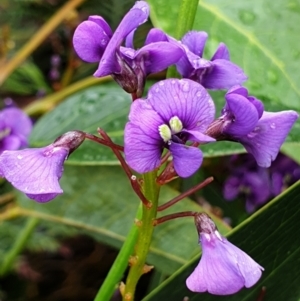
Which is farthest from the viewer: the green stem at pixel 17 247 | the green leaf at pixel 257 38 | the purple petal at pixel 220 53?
the green stem at pixel 17 247

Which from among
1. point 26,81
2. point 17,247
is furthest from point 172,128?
point 26,81

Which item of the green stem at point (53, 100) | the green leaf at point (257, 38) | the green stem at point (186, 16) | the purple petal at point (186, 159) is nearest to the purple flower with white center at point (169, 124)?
the purple petal at point (186, 159)

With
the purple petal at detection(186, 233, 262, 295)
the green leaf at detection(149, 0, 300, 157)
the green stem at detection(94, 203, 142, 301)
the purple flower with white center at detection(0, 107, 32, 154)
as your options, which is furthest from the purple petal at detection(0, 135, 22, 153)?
the purple petal at detection(186, 233, 262, 295)

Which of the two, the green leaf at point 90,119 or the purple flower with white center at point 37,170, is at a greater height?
the purple flower with white center at point 37,170

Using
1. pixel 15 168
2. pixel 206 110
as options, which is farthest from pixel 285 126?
pixel 15 168

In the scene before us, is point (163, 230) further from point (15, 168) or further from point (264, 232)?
point (15, 168)

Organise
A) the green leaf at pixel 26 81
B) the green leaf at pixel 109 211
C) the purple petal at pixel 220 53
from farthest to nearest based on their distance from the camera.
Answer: the green leaf at pixel 26 81 → the green leaf at pixel 109 211 → the purple petal at pixel 220 53

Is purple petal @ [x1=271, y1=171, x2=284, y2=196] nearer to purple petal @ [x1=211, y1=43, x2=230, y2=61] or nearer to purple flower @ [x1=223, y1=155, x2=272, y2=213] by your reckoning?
purple flower @ [x1=223, y1=155, x2=272, y2=213]

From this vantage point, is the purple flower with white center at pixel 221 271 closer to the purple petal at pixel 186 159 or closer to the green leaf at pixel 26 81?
the purple petal at pixel 186 159
